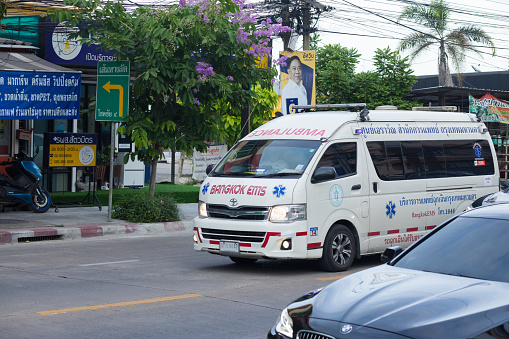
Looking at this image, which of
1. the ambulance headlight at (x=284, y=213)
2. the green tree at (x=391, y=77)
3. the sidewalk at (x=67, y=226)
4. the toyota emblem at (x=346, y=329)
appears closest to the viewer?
the toyota emblem at (x=346, y=329)

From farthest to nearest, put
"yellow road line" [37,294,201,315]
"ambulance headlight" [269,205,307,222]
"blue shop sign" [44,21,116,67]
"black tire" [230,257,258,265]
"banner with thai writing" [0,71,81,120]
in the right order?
"blue shop sign" [44,21,116,67] < "banner with thai writing" [0,71,81,120] < "black tire" [230,257,258,265] < "ambulance headlight" [269,205,307,222] < "yellow road line" [37,294,201,315]

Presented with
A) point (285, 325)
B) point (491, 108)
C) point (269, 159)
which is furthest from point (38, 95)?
point (491, 108)

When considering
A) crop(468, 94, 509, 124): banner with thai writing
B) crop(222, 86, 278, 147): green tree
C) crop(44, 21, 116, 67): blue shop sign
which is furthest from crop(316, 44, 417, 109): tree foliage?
crop(44, 21, 116, 67): blue shop sign

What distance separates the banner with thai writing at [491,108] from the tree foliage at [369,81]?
5.33 meters

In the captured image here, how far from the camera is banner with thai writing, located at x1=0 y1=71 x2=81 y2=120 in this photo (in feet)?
51.8

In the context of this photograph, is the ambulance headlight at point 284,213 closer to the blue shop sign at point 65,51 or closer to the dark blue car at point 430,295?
the dark blue car at point 430,295

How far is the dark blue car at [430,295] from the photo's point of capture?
423cm

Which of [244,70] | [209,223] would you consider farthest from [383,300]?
[244,70]

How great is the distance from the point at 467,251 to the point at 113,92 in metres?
11.4

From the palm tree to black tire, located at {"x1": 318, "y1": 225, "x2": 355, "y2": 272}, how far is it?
2995 centimetres

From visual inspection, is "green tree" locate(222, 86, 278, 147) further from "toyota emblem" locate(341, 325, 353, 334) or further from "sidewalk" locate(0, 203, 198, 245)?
"toyota emblem" locate(341, 325, 353, 334)

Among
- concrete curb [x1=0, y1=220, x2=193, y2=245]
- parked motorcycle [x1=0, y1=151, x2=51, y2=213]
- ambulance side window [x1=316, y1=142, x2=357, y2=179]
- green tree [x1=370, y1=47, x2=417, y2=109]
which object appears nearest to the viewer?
ambulance side window [x1=316, y1=142, x2=357, y2=179]

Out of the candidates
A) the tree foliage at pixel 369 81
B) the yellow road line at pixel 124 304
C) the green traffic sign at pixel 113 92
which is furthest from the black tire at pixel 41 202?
the tree foliage at pixel 369 81

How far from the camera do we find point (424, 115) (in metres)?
12.0
